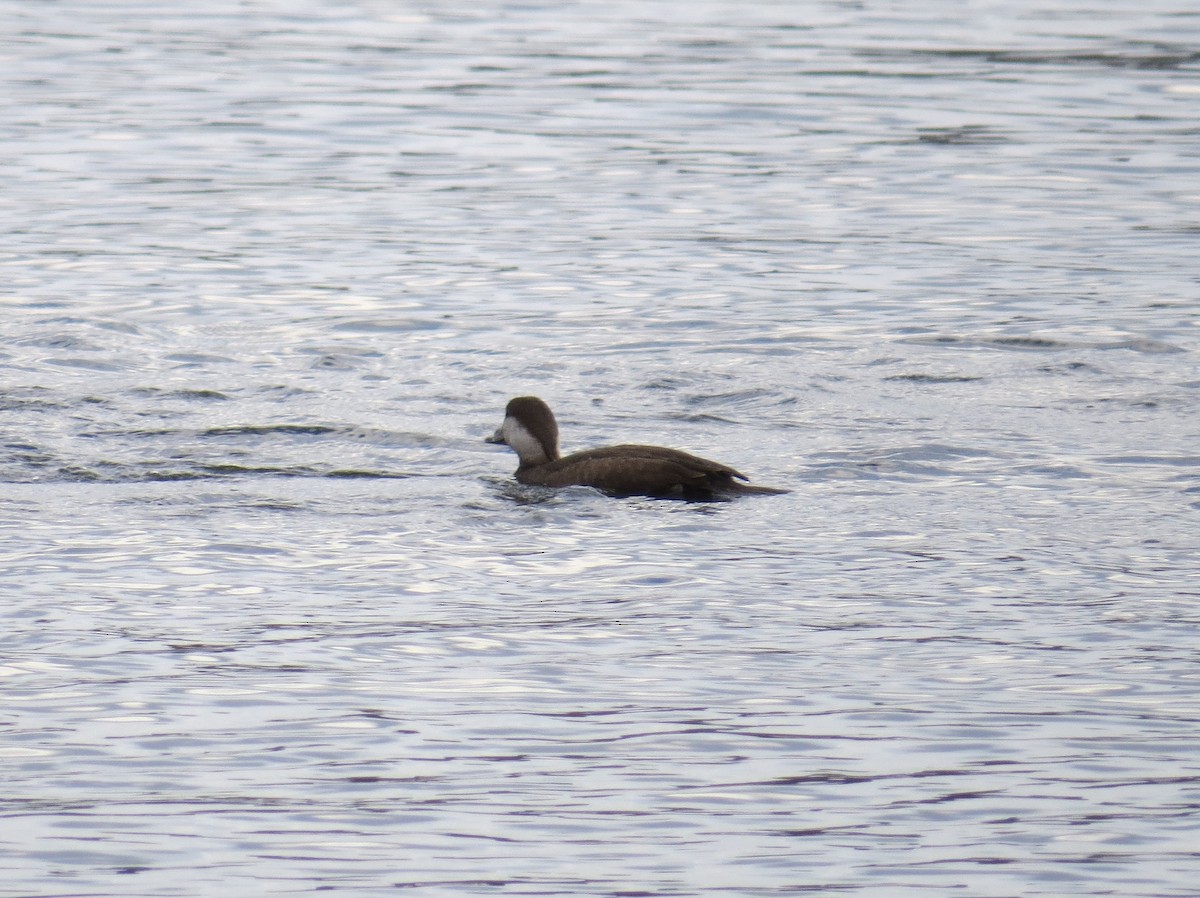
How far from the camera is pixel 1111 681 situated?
8.66 meters

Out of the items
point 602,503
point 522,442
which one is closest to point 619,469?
point 602,503

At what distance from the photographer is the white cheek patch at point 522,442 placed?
1260 cm

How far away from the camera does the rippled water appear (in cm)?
734

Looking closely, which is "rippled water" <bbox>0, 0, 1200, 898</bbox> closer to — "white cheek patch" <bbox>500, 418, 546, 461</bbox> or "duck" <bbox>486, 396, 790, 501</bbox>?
"duck" <bbox>486, 396, 790, 501</bbox>

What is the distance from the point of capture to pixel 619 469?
1188 centimetres

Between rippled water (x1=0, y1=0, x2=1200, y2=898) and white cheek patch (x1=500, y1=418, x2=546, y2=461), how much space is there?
0.36 meters

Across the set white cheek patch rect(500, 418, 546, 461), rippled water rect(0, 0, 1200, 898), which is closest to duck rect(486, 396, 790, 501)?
white cheek patch rect(500, 418, 546, 461)

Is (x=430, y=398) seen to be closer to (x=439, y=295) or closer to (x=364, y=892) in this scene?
(x=439, y=295)

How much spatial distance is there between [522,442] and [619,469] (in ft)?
3.15

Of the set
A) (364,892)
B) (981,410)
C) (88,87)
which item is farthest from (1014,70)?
(364,892)

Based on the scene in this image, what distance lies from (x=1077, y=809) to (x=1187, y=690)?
52.5 inches

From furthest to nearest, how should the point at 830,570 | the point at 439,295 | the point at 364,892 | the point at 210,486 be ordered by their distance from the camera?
the point at 439,295
the point at 210,486
the point at 830,570
the point at 364,892

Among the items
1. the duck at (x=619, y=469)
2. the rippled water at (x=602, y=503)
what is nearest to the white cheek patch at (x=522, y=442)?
the duck at (x=619, y=469)

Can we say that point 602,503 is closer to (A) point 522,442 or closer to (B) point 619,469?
(B) point 619,469
